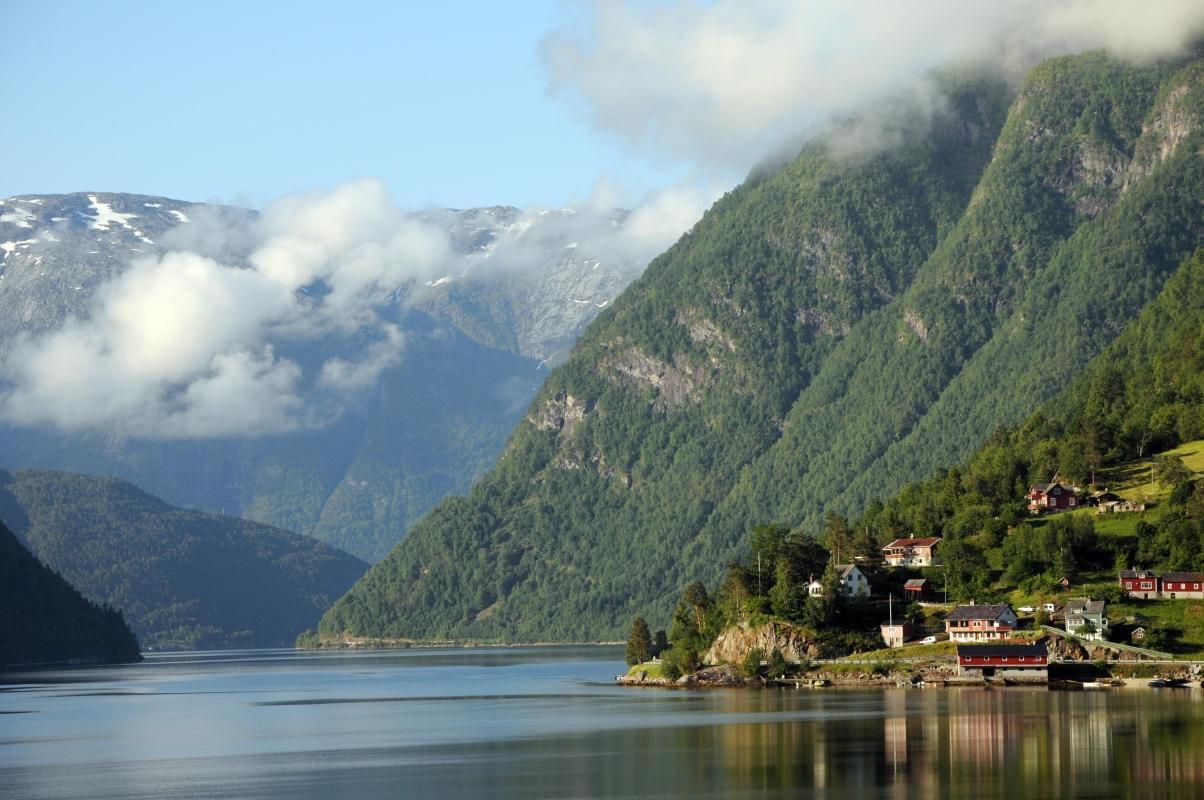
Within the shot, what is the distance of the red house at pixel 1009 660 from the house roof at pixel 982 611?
4978 mm

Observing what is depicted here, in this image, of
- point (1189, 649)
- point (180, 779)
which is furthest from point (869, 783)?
point (1189, 649)

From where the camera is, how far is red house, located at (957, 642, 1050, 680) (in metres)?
181

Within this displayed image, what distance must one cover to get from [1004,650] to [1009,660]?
101 centimetres

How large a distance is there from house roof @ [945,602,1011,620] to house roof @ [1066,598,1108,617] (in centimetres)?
555

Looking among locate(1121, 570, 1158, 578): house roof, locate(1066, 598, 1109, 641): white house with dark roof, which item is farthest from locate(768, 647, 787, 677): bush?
locate(1121, 570, 1158, 578): house roof

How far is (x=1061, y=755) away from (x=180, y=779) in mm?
54868

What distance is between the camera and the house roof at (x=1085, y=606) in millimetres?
183750

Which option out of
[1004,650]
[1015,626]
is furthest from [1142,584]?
[1004,650]

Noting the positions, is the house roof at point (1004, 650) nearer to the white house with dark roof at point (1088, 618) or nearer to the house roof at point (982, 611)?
the white house with dark roof at point (1088, 618)

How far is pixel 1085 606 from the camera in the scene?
605 feet

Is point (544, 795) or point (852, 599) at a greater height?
point (852, 599)

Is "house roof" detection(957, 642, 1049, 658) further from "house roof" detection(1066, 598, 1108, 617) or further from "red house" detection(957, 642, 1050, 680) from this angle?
"house roof" detection(1066, 598, 1108, 617)

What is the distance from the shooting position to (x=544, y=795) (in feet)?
383

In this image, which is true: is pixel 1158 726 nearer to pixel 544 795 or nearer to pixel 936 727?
pixel 936 727
